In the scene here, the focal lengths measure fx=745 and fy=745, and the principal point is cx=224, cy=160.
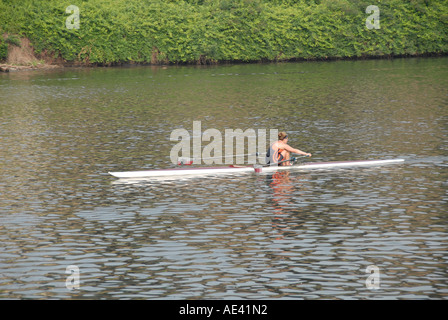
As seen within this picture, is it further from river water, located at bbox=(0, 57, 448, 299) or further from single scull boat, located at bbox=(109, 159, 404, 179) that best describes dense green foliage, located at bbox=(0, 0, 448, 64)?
single scull boat, located at bbox=(109, 159, 404, 179)

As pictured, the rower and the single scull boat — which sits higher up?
the rower

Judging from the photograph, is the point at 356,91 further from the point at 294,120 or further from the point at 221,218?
the point at 221,218

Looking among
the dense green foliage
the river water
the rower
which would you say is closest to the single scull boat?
the rower

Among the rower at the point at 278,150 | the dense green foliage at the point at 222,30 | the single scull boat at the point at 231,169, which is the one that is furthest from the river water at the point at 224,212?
the dense green foliage at the point at 222,30

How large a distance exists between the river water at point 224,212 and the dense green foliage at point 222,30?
54381 millimetres

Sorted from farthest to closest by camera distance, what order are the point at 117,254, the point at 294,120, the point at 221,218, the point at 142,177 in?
the point at 294,120 < the point at 142,177 < the point at 221,218 < the point at 117,254

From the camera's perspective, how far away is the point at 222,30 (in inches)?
4252

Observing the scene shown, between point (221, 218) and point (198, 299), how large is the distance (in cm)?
706

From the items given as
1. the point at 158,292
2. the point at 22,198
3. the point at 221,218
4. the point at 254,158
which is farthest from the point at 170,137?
the point at 158,292

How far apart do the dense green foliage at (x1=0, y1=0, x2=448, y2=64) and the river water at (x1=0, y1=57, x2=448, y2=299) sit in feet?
178

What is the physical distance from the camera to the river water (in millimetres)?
17781

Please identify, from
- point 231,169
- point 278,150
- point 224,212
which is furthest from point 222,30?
point 224,212

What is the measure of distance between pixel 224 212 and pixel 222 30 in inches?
3390

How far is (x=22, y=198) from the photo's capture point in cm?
2669
